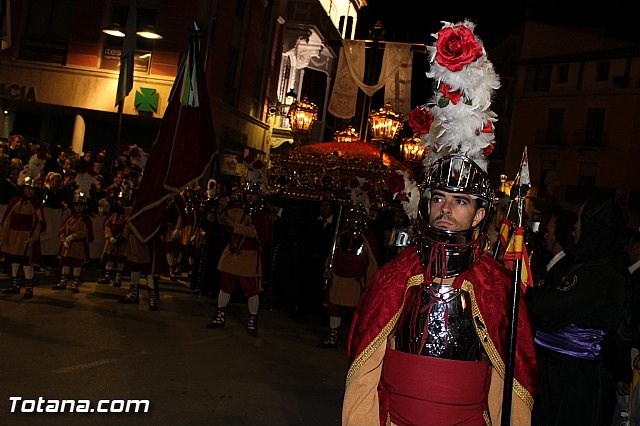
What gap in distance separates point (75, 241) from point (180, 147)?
11.6 ft

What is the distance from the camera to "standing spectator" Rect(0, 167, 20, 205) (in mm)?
11948

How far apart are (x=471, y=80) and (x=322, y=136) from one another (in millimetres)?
28318

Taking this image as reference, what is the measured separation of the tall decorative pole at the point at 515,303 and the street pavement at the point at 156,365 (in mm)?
3219

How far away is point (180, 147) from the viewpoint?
905cm

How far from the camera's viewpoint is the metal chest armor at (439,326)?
3500 mm

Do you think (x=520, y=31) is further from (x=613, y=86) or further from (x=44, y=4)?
(x=44, y=4)

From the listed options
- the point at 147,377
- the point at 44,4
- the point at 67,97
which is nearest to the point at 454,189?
the point at 147,377

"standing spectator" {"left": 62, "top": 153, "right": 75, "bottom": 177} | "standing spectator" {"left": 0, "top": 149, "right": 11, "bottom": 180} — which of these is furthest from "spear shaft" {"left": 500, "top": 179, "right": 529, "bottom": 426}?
"standing spectator" {"left": 62, "top": 153, "right": 75, "bottom": 177}

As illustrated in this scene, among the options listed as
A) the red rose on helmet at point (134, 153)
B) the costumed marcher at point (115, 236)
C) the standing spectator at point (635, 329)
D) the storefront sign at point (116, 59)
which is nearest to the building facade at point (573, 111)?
the storefront sign at point (116, 59)

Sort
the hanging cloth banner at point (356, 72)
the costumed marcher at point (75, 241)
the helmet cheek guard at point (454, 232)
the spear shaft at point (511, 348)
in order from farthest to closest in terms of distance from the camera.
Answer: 1. the hanging cloth banner at point (356, 72)
2. the costumed marcher at point (75, 241)
3. the helmet cheek guard at point (454, 232)
4. the spear shaft at point (511, 348)

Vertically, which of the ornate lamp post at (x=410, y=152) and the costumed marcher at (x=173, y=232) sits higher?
the ornate lamp post at (x=410, y=152)

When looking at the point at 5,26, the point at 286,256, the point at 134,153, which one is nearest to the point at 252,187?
the point at 134,153

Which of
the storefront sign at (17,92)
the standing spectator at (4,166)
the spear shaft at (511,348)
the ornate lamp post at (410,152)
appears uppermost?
the storefront sign at (17,92)

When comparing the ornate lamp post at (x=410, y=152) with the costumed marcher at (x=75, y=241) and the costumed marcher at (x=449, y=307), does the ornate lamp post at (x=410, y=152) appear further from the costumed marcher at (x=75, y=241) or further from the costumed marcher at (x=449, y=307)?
the costumed marcher at (x=449, y=307)
